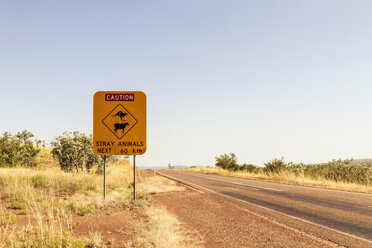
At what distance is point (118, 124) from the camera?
352 inches

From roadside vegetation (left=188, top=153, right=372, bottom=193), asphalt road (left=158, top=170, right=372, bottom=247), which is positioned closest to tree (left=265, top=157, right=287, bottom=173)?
roadside vegetation (left=188, top=153, right=372, bottom=193)

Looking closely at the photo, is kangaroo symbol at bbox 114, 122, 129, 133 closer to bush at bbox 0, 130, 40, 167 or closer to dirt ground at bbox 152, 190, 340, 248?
dirt ground at bbox 152, 190, 340, 248

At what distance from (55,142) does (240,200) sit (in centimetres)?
1483

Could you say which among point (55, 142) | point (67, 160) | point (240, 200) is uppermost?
point (55, 142)

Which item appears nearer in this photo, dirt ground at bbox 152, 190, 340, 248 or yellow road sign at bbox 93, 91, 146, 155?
dirt ground at bbox 152, 190, 340, 248

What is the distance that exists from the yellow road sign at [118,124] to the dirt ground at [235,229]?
8.57 ft

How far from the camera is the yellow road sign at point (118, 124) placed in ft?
29.2

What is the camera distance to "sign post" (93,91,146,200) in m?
8.89

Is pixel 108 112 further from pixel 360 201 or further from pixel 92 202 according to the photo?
pixel 360 201

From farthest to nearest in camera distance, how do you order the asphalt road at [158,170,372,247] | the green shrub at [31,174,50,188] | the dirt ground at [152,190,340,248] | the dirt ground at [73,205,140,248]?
the green shrub at [31,174,50,188] → the asphalt road at [158,170,372,247] → the dirt ground at [152,190,340,248] → the dirt ground at [73,205,140,248]

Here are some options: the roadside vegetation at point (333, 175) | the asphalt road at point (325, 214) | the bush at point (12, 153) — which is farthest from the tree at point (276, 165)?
the bush at point (12, 153)

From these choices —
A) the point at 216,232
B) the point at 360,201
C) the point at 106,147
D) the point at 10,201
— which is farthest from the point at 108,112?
the point at 360,201

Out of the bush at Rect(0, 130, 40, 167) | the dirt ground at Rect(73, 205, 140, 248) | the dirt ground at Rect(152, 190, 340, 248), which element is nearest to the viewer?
the dirt ground at Rect(73, 205, 140, 248)

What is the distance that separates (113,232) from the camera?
5.15 m
